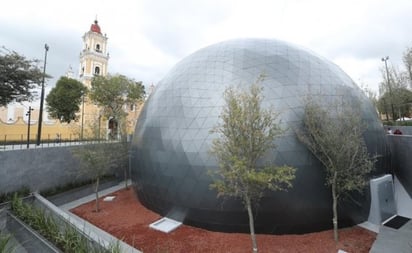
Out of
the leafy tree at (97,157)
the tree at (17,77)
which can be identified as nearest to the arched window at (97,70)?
the tree at (17,77)

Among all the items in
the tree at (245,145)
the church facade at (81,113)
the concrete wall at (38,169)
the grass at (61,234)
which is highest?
the church facade at (81,113)

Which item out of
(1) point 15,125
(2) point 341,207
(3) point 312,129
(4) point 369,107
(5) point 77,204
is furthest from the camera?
(1) point 15,125

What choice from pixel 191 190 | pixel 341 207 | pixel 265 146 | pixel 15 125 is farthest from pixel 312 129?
pixel 15 125

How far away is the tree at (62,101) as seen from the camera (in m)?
42.1

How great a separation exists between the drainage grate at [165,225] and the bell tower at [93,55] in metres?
51.3

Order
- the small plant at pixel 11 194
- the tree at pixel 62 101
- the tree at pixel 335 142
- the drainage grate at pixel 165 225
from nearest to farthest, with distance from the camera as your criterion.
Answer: the tree at pixel 335 142, the drainage grate at pixel 165 225, the small plant at pixel 11 194, the tree at pixel 62 101

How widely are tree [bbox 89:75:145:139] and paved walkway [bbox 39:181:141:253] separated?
18.3 meters

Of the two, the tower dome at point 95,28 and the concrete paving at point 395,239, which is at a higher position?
the tower dome at point 95,28

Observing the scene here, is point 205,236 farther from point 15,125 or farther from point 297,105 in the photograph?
point 15,125

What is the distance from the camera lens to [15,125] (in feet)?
104

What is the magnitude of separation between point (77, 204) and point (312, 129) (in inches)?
611

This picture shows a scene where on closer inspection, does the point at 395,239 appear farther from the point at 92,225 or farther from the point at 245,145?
the point at 92,225

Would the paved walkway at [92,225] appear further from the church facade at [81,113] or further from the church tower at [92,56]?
the church tower at [92,56]

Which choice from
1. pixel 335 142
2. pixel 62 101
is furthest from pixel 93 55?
pixel 335 142
